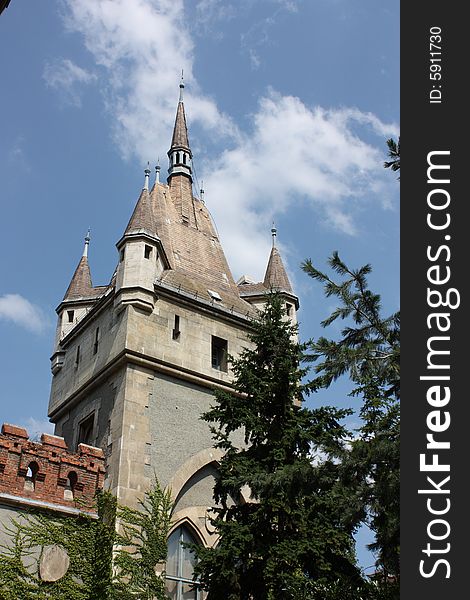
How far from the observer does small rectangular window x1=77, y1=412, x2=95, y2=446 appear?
20.2 m

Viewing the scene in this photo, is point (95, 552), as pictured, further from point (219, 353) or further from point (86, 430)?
point (219, 353)

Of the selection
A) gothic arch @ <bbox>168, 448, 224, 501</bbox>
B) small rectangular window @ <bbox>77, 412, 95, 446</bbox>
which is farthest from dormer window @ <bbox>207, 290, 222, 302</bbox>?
small rectangular window @ <bbox>77, 412, 95, 446</bbox>

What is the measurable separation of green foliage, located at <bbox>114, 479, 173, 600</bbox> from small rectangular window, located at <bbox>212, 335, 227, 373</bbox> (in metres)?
4.13

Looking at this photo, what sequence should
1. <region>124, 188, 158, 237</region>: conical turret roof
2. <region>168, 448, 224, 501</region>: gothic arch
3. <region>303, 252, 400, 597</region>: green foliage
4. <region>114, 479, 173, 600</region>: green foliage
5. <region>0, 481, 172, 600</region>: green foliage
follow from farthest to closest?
1. <region>124, 188, 158, 237</region>: conical turret roof
2. <region>168, 448, 224, 501</region>: gothic arch
3. <region>114, 479, 173, 600</region>: green foliage
4. <region>0, 481, 172, 600</region>: green foliage
5. <region>303, 252, 400, 597</region>: green foliage

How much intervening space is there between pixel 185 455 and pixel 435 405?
1192cm

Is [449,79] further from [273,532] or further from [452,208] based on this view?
[273,532]

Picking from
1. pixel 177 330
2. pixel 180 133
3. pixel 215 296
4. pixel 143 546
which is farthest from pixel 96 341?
pixel 180 133

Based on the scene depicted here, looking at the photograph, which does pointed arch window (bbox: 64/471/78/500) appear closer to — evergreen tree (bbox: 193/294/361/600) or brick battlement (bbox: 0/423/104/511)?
brick battlement (bbox: 0/423/104/511)

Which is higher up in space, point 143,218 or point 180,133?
point 180,133

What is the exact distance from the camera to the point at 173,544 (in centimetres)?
1847

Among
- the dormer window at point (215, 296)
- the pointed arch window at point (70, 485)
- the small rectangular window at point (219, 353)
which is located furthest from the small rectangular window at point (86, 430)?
the dormer window at point (215, 296)

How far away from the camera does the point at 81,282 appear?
2473 centimetres

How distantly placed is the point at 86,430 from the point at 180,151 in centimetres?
1155

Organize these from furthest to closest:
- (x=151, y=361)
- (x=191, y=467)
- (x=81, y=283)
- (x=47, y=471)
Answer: (x=81, y=283)
(x=151, y=361)
(x=191, y=467)
(x=47, y=471)
